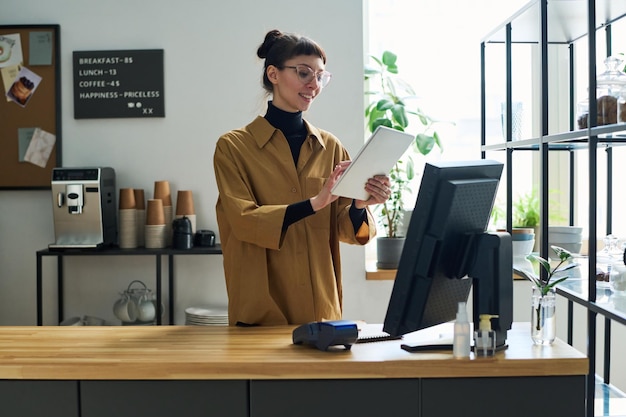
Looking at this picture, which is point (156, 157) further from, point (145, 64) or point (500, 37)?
point (500, 37)

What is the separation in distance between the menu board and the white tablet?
2373 mm

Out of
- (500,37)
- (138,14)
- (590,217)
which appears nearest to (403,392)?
(590,217)

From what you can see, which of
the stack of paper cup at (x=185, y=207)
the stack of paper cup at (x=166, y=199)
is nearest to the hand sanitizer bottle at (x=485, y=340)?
the stack of paper cup at (x=185, y=207)

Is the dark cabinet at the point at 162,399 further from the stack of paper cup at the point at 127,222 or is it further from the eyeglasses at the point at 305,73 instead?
the stack of paper cup at the point at 127,222

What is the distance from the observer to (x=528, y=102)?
4.57 metres

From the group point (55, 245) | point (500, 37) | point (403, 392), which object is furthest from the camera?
point (55, 245)

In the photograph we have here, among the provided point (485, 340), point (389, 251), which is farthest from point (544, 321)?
point (389, 251)

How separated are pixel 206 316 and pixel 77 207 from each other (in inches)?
35.6

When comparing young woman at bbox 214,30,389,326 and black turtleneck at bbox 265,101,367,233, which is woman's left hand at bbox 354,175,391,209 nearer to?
young woman at bbox 214,30,389,326

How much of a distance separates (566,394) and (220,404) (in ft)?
2.67

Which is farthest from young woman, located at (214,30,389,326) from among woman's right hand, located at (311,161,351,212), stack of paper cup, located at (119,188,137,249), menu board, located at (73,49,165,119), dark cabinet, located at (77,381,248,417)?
menu board, located at (73,49,165,119)

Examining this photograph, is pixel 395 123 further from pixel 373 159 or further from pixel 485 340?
pixel 485 340

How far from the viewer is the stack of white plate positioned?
13.0 ft

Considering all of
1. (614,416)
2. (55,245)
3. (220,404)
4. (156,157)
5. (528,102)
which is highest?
(528,102)
